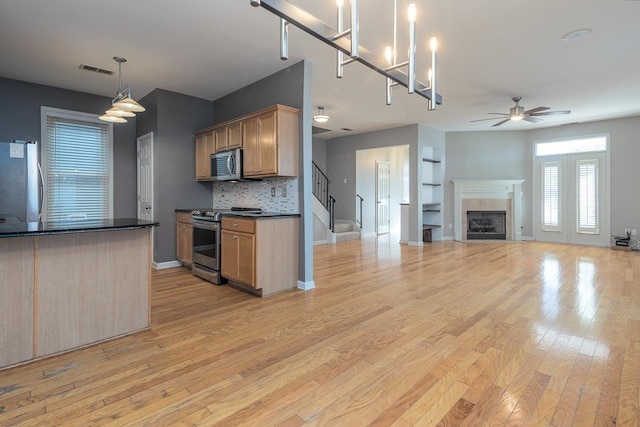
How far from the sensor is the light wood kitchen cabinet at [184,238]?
4781 millimetres

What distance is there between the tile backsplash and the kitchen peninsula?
185cm

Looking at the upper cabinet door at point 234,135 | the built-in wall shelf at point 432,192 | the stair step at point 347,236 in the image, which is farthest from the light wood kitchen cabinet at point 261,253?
the built-in wall shelf at point 432,192

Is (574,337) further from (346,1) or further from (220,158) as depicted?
(220,158)

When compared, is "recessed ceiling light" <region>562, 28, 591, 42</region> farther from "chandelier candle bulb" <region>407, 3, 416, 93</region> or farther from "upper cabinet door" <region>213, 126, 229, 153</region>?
"upper cabinet door" <region>213, 126, 229, 153</region>

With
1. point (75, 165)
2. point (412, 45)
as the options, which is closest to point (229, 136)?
point (75, 165)

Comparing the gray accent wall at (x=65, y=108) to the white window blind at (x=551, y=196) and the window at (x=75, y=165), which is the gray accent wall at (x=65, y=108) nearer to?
the window at (x=75, y=165)

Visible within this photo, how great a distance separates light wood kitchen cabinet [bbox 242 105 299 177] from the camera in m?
3.81

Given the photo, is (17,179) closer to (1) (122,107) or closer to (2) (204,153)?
(1) (122,107)

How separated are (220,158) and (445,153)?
6.21 meters

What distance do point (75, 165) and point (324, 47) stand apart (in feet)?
14.2

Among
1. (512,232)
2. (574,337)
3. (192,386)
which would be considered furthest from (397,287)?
(512,232)

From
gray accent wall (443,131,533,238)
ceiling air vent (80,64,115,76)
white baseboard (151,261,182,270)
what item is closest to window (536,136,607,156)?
gray accent wall (443,131,533,238)

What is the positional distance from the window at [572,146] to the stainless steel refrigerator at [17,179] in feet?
32.1

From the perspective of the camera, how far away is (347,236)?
8.28 metres
